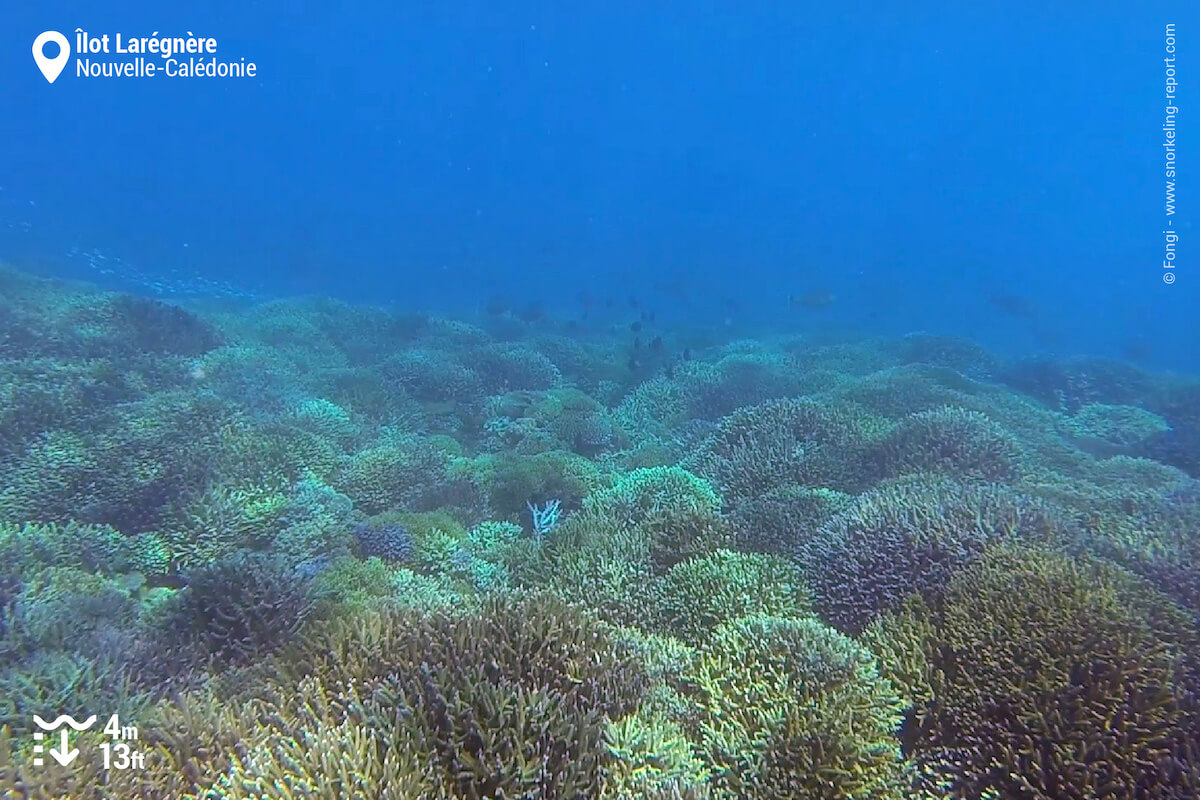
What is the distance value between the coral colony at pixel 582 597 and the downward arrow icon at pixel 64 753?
62 mm

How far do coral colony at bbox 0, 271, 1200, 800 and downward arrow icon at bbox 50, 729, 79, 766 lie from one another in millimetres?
62

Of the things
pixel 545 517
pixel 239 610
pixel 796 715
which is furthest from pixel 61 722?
pixel 545 517

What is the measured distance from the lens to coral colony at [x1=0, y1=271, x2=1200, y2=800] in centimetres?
331

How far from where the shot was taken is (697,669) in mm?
4348

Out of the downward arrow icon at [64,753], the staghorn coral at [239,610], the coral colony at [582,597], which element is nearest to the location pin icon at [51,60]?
the coral colony at [582,597]

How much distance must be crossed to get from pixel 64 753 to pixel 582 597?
3.66 m

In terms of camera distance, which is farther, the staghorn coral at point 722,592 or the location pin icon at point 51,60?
the location pin icon at point 51,60

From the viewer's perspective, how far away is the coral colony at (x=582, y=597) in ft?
10.8

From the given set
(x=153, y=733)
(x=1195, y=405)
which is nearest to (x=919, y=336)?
(x=1195, y=405)

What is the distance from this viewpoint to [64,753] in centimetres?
342

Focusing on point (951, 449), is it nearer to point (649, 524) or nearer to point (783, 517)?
point (783, 517)

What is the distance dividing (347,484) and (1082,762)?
26.4 ft

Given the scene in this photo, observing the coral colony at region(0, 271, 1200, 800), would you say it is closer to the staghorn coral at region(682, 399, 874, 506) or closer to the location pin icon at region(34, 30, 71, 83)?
the staghorn coral at region(682, 399, 874, 506)

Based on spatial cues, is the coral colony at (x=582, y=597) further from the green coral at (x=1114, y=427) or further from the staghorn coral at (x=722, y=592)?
the green coral at (x=1114, y=427)
